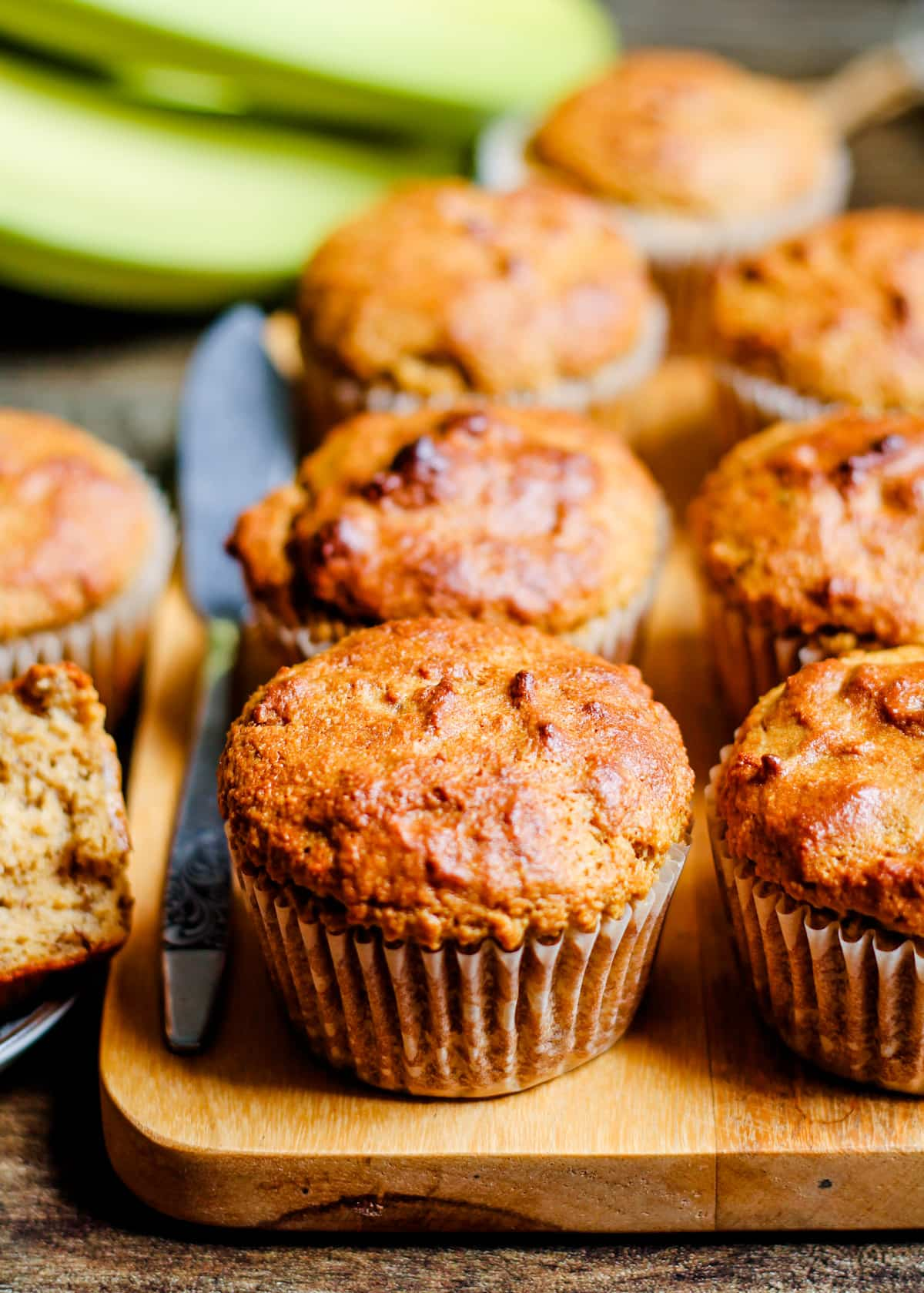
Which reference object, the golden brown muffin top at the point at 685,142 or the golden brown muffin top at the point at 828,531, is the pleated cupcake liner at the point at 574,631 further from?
the golden brown muffin top at the point at 685,142

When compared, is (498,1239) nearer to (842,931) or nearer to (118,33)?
(842,931)

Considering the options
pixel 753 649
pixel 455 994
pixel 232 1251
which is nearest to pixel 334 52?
pixel 753 649

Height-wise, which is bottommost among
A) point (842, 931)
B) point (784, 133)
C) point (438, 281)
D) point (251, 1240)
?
point (251, 1240)

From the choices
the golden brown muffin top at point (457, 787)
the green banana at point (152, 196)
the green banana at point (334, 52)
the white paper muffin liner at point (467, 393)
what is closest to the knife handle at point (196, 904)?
the golden brown muffin top at point (457, 787)

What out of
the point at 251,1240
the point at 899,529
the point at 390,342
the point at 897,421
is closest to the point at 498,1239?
the point at 251,1240

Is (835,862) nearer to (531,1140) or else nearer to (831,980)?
(831,980)

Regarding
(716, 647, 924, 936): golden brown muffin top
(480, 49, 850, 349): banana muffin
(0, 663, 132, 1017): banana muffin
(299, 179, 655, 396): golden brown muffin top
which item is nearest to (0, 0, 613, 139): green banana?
(480, 49, 850, 349): banana muffin

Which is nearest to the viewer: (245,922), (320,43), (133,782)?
(245,922)
